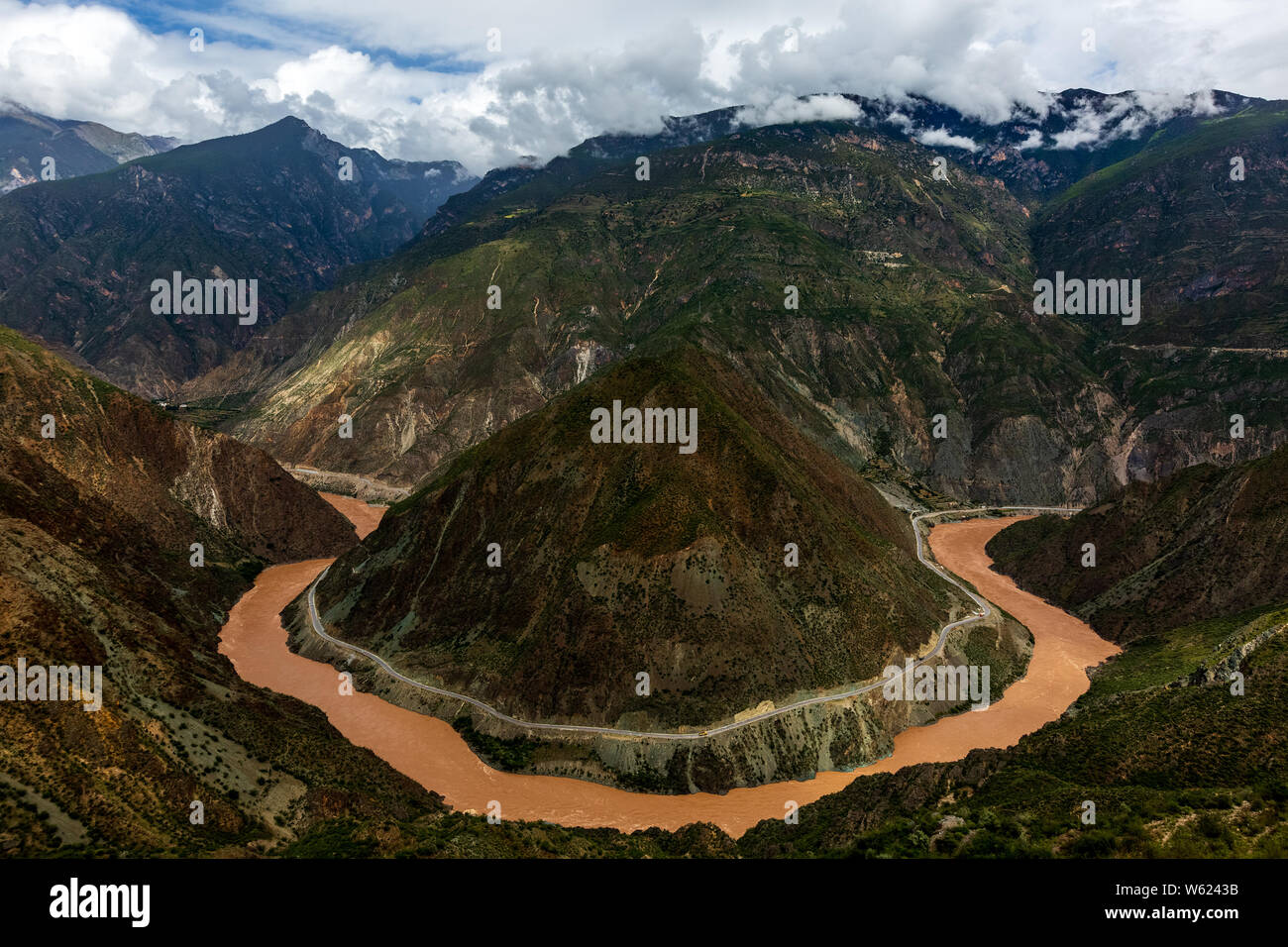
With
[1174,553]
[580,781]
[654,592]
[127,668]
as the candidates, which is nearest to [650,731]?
[580,781]

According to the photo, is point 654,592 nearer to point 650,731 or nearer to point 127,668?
point 650,731

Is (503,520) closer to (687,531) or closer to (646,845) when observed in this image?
(687,531)

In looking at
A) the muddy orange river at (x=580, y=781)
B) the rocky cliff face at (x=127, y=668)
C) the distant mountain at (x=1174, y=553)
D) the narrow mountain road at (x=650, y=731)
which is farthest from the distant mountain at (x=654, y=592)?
the distant mountain at (x=1174, y=553)

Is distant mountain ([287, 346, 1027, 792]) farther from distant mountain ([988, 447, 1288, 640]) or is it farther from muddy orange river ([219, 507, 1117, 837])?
distant mountain ([988, 447, 1288, 640])

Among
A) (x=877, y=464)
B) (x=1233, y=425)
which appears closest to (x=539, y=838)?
(x=877, y=464)

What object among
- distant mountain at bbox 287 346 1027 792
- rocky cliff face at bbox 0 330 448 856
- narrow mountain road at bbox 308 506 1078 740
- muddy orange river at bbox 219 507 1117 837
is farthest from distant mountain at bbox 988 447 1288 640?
rocky cliff face at bbox 0 330 448 856
